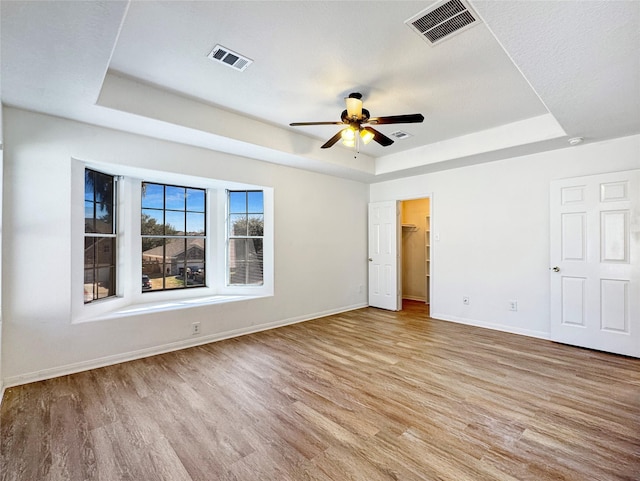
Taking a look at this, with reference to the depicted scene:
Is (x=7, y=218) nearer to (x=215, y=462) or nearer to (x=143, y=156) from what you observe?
(x=143, y=156)

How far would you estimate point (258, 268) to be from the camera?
4.76m

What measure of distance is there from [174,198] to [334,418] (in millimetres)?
3573

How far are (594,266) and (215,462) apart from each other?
4.43 meters

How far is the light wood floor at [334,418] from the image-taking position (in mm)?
1743

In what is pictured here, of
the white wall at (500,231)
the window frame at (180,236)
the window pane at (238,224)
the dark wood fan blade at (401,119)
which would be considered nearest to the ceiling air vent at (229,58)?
the dark wood fan blade at (401,119)

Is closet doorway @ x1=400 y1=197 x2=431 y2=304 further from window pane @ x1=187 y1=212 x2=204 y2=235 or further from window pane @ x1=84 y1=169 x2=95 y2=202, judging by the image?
window pane @ x1=84 y1=169 x2=95 y2=202

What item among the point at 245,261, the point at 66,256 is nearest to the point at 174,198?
the point at 245,261

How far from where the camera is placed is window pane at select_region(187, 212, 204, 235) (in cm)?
448

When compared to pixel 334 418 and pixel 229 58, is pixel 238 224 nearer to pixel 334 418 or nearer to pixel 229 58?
pixel 229 58

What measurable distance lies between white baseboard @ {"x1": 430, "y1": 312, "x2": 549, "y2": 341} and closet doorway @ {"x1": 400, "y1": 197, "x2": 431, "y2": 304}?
65.5 inches

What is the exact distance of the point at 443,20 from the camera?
2.05m

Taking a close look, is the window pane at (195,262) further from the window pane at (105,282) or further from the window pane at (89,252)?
the window pane at (89,252)

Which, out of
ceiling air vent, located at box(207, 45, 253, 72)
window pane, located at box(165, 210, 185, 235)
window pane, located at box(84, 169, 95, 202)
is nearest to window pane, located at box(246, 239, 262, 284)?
window pane, located at box(165, 210, 185, 235)

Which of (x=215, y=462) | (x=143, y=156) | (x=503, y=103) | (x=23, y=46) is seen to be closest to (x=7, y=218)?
(x=143, y=156)
